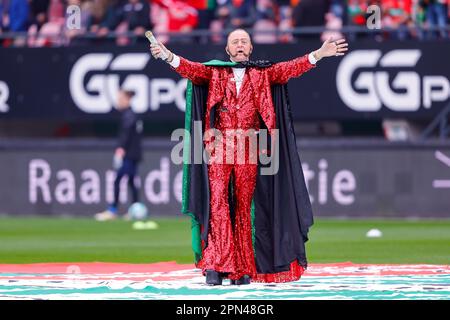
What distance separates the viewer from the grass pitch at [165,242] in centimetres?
1714

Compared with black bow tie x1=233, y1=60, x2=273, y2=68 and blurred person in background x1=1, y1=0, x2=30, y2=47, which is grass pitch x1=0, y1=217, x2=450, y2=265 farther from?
black bow tie x1=233, y1=60, x2=273, y2=68

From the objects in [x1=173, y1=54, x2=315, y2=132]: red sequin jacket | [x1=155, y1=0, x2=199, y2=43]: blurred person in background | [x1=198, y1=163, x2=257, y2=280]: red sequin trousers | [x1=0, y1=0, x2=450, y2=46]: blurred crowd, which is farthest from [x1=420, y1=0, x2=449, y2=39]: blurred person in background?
[x1=198, y1=163, x2=257, y2=280]: red sequin trousers

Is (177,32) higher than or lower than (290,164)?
higher

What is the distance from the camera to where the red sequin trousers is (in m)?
12.5

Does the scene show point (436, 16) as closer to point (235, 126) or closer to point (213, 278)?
point (235, 126)

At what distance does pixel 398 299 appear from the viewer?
1117 cm

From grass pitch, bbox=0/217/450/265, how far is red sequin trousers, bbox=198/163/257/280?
3.85 m

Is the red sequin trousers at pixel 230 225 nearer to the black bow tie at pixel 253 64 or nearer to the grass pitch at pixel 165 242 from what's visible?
the black bow tie at pixel 253 64

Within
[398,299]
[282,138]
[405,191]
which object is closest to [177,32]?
[405,191]

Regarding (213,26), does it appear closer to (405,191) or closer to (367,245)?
(405,191)

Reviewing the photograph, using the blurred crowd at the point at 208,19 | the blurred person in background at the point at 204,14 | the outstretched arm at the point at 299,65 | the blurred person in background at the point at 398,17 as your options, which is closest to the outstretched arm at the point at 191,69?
the outstretched arm at the point at 299,65

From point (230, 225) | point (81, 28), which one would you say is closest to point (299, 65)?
point (230, 225)

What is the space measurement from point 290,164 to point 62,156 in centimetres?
1424

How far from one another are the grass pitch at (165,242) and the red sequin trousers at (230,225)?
12.6 feet
